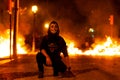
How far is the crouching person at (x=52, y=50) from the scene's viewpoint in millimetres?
11678

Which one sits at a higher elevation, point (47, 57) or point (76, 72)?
point (47, 57)

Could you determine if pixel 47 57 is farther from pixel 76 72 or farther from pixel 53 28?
pixel 76 72

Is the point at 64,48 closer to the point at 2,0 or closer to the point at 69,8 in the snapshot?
the point at 2,0

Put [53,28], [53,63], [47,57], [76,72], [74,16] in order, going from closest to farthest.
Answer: [47,57] → [53,28] → [53,63] → [76,72] → [74,16]

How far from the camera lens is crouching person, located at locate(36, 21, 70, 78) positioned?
11678 millimetres

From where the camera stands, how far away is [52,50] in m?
11.9

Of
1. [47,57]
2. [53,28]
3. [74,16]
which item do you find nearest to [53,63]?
[47,57]

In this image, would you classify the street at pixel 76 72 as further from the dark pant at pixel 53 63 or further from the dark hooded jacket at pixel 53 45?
the dark hooded jacket at pixel 53 45

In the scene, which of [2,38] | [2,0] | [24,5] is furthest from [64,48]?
[24,5]

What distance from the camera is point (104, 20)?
59094mm

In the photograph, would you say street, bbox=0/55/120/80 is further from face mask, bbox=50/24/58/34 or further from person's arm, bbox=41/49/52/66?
face mask, bbox=50/24/58/34

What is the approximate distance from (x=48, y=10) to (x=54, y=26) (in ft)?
213

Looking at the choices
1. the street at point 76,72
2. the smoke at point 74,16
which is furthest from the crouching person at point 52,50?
the smoke at point 74,16


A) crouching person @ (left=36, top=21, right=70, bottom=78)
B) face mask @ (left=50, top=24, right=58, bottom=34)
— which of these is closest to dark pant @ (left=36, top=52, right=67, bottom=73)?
crouching person @ (left=36, top=21, right=70, bottom=78)
